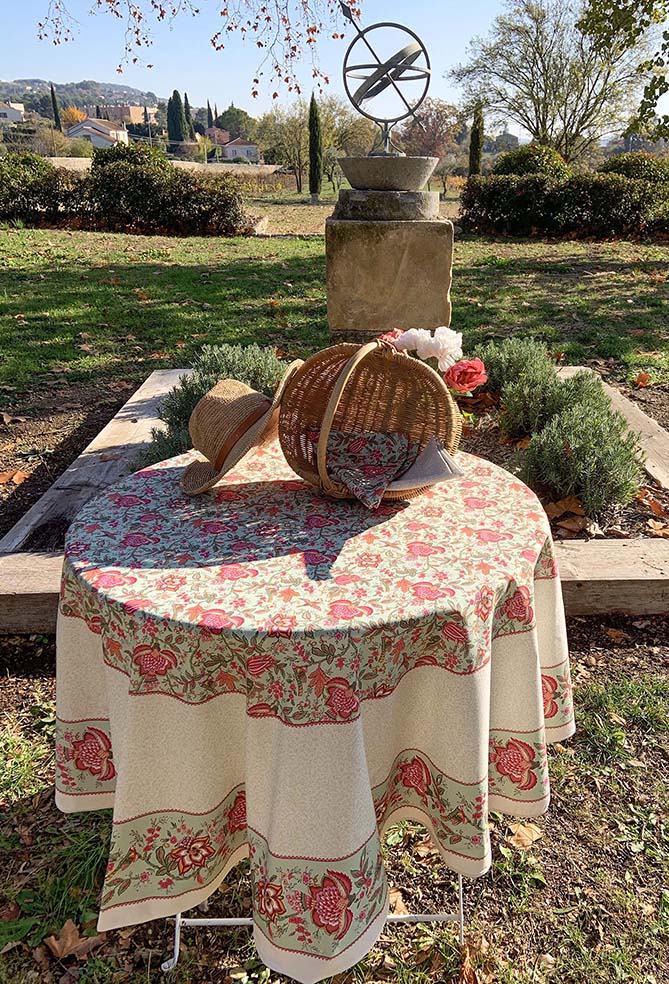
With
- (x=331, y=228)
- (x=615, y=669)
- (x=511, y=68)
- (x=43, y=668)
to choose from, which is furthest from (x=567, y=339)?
(x=511, y=68)

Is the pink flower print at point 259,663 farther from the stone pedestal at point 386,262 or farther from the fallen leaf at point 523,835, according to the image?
the stone pedestal at point 386,262

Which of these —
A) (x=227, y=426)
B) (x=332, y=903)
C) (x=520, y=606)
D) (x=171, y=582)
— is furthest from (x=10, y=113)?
(x=332, y=903)

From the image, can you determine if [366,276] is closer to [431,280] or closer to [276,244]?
[431,280]

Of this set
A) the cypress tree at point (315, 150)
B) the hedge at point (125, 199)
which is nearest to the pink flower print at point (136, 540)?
the hedge at point (125, 199)

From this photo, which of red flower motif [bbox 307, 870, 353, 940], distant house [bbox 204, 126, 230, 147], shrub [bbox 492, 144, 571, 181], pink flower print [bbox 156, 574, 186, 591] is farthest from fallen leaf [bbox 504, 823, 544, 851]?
distant house [bbox 204, 126, 230, 147]

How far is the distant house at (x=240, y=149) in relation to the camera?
10312 cm

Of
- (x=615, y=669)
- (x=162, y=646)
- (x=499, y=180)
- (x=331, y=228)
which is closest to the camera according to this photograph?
(x=162, y=646)

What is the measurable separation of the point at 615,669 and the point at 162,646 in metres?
2.21

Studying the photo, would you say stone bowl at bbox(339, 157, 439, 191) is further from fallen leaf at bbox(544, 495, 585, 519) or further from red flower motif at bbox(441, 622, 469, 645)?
red flower motif at bbox(441, 622, 469, 645)

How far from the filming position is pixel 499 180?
15469 mm

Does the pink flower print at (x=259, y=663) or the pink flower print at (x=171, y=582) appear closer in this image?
the pink flower print at (x=259, y=663)

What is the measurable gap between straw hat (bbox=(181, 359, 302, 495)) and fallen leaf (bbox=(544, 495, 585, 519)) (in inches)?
85.4

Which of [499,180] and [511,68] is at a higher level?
[511,68]

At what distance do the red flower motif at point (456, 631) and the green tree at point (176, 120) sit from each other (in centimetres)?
11075
